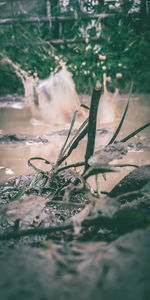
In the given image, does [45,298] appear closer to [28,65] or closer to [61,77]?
[61,77]

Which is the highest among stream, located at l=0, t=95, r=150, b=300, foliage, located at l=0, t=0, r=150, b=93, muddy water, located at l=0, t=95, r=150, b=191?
foliage, located at l=0, t=0, r=150, b=93

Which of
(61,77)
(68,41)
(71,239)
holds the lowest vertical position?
(71,239)

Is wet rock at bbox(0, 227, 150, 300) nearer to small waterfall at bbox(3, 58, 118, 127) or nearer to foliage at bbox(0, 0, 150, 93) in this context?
small waterfall at bbox(3, 58, 118, 127)

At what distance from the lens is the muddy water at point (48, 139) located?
1.67 m

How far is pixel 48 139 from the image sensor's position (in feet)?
7.63

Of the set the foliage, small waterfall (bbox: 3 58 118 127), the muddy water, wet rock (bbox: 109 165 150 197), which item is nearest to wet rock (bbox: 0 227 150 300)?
wet rock (bbox: 109 165 150 197)

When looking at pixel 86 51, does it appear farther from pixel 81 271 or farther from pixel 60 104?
pixel 81 271

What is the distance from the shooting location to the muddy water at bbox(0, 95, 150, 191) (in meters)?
1.67

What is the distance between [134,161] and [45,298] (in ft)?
4.66

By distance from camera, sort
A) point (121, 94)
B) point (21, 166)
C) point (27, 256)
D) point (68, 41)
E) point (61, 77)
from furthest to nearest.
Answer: point (68, 41), point (121, 94), point (61, 77), point (21, 166), point (27, 256)

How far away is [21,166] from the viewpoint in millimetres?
1719

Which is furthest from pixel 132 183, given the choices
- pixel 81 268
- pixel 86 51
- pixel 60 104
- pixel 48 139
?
pixel 86 51

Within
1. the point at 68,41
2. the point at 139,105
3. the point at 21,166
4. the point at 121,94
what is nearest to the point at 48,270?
the point at 21,166

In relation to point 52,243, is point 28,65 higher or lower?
higher
